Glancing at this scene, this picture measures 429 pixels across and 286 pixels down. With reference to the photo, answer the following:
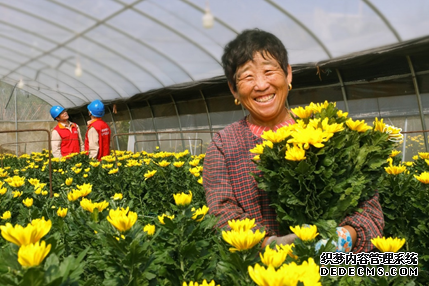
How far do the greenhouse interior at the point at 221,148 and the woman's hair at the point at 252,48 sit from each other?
0.03 feet

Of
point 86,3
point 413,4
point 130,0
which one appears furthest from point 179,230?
point 86,3

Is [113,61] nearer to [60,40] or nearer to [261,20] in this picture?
[60,40]

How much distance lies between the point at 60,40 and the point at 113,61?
5.13 feet

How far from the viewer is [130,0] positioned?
7230mm

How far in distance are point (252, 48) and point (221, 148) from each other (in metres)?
0.50

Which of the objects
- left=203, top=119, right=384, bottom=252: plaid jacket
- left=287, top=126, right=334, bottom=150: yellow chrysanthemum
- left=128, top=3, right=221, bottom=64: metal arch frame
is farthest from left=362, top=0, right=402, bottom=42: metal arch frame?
left=287, top=126, right=334, bottom=150: yellow chrysanthemum

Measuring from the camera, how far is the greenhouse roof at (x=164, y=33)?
6047mm

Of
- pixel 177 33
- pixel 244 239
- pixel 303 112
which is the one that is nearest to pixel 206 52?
pixel 177 33

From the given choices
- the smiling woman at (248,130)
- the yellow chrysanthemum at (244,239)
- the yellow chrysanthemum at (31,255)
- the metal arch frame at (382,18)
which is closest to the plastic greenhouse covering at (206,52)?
the metal arch frame at (382,18)

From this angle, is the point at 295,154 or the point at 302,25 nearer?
the point at 295,154

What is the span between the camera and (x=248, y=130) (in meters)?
1.80

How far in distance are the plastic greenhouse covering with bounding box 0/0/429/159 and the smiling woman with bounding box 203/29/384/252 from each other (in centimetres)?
362

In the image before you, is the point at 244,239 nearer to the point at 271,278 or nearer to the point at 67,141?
the point at 271,278

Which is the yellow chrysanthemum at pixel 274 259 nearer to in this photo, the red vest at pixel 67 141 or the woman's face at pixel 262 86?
the woman's face at pixel 262 86
